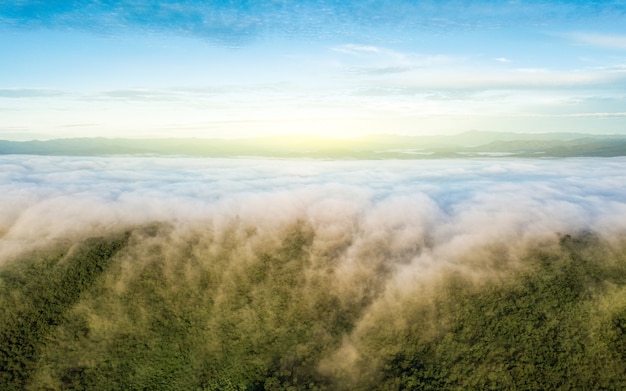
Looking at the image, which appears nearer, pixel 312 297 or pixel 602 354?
pixel 602 354

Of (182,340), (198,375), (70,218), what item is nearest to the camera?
(198,375)

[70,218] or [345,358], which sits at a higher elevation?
[70,218]

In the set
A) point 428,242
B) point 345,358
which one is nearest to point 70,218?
point 345,358

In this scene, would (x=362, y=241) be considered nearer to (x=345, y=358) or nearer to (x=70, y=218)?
(x=345, y=358)

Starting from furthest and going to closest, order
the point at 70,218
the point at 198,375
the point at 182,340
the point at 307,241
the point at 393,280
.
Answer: the point at 70,218, the point at 307,241, the point at 393,280, the point at 182,340, the point at 198,375

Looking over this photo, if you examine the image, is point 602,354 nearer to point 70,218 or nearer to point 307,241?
point 307,241

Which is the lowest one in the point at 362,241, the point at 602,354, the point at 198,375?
the point at 198,375
